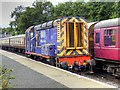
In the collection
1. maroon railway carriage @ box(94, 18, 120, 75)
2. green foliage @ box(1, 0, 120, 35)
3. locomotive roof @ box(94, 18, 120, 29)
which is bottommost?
maroon railway carriage @ box(94, 18, 120, 75)

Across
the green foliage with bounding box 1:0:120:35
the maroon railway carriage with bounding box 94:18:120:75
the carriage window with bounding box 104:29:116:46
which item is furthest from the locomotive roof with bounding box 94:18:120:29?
the green foliage with bounding box 1:0:120:35

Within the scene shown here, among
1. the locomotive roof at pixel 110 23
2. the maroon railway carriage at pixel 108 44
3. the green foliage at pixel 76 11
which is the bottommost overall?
the maroon railway carriage at pixel 108 44

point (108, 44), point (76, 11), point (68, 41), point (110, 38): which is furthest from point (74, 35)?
point (76, 11)

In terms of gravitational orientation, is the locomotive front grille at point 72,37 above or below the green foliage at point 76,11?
below

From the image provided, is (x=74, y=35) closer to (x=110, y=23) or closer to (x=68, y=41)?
(x=68, y=41)

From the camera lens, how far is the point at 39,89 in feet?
30.6

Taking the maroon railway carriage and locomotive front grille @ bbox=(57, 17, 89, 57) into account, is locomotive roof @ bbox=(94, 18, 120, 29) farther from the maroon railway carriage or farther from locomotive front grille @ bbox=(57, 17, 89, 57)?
locomotive front grille @ bbox=(57, 17, 89, 57)

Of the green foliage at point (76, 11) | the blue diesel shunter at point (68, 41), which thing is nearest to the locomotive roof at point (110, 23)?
the blue diesel shunter at point (68, 41)

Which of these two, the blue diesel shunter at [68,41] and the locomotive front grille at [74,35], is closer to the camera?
the blue diesel shunter at [68,41]

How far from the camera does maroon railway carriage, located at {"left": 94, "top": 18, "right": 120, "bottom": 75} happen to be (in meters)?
13.8

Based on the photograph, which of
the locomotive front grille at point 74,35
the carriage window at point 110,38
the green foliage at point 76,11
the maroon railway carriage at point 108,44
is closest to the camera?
the maroon railway carriage at point 108,44

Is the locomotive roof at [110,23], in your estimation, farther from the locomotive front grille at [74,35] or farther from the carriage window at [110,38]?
the locomotive front grille at [74,35]

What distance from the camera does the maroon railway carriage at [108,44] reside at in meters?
13.8

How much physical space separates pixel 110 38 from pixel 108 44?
0.37 meters
